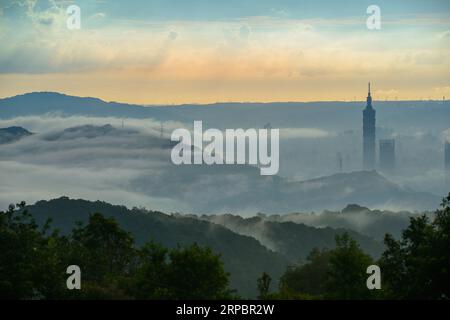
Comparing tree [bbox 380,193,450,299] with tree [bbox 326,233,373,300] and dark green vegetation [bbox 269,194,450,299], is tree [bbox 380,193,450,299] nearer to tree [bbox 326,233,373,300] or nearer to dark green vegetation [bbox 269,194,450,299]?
dark green vegetation [bbox 269,194,450,299]

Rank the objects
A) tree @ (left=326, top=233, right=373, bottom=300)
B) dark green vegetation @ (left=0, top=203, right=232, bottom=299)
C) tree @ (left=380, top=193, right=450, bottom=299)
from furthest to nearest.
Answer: dark green vegetation @ (left=0, top=203, right=232, bottom=299), tree @ (left=326, top=233, right=373, bottom=300), tree @ (left=380, top=193, right=450, bottom=299)

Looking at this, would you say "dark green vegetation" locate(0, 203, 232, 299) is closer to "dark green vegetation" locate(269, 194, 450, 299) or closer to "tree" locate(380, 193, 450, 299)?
"dark green vegetation" locate(269, 194, 450, 299)

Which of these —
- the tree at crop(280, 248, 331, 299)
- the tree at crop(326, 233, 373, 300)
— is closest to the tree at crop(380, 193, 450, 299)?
the tree at crop(326, 233, 373, 300)

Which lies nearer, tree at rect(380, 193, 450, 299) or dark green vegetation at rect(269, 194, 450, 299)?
tree at rect(380, 193, 450, 299)

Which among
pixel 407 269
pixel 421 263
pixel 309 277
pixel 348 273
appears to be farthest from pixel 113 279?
pixel 421 263

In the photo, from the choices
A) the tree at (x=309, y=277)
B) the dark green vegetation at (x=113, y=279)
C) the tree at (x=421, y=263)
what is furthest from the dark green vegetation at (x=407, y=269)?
the tree at (x=309, y=277)

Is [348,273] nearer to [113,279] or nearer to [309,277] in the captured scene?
[113,279]

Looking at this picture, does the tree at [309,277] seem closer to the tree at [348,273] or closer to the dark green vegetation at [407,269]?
the tree at [348,273]

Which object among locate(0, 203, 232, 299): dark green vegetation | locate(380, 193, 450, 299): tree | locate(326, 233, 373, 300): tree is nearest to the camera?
locate(380, 193, 450, 299): tree

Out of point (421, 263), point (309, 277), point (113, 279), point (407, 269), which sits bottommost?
point (113, 279)
